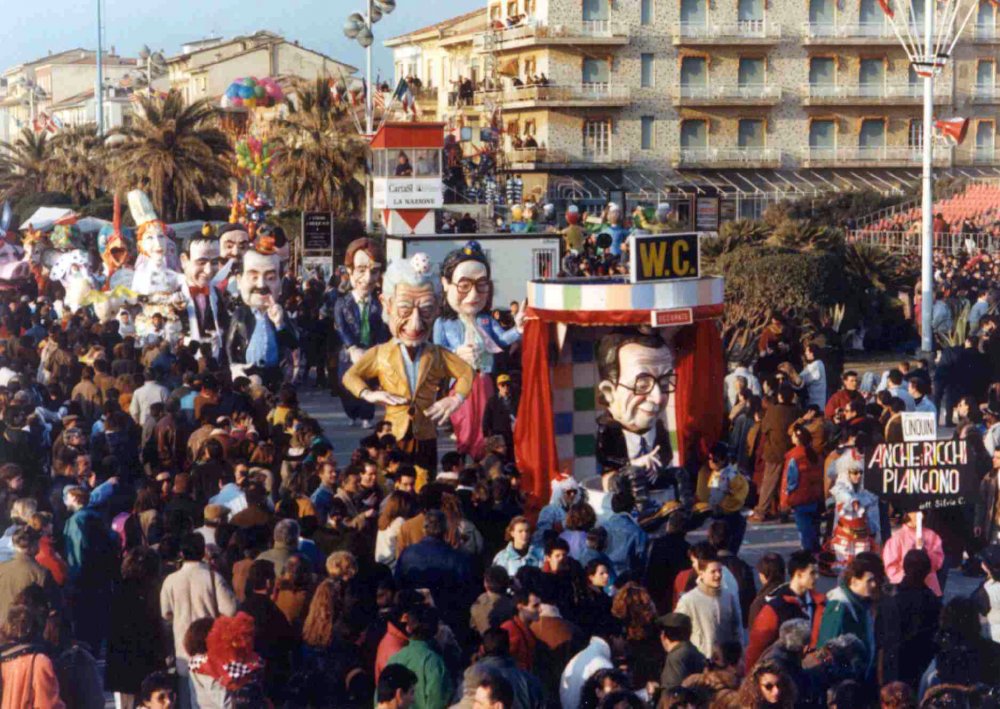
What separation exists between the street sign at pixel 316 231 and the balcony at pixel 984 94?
112ft

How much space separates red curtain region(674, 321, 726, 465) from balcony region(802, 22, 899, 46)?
139 ft

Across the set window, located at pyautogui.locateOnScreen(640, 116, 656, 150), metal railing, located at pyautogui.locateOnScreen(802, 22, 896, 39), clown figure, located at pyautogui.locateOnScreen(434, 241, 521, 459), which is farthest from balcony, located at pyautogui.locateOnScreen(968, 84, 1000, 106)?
clown figure, located at pyautogui.locateOnScreen(434, 241, 521, 459)

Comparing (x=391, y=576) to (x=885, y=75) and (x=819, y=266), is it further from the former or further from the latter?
(x=885, y=75)

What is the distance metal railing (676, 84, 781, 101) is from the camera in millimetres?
54219

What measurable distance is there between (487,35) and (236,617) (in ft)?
142

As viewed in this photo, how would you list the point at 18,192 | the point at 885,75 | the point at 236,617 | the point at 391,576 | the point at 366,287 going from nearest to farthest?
the point at 236,617, the point at 391,576, the point at 366,287, the point at 18,192, the point at 885,75

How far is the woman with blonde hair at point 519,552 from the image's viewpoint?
9477 millimetres

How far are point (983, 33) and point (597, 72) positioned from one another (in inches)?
467

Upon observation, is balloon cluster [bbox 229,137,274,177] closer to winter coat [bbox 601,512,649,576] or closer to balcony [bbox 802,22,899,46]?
A: balcony [bbox 802,22,899,46]

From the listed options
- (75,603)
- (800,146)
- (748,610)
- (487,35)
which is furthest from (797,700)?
(800,146)

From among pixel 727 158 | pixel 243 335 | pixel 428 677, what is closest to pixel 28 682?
pixel 428 677

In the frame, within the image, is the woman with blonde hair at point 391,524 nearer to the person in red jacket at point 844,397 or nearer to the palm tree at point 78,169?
the person in red jacket at point 844,397

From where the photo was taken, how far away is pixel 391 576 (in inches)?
355

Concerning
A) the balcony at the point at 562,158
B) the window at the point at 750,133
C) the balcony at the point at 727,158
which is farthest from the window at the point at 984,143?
the balcony at the point at 562,158
